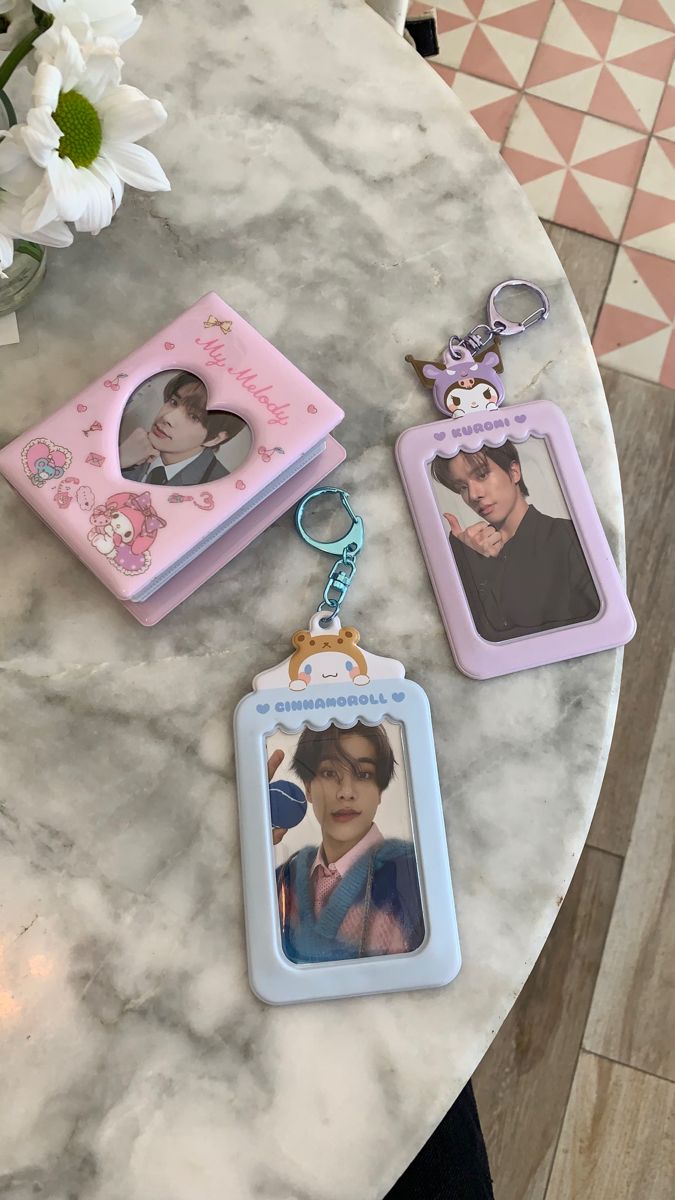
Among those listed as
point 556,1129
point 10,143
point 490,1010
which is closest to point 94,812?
point 490,1010

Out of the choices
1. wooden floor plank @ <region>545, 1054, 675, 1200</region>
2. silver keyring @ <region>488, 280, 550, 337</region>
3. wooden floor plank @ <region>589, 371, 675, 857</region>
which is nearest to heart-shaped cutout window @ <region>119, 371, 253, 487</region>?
silver keyring @ <region>488, 280, 550, 337</region>

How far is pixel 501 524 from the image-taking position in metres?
0.66

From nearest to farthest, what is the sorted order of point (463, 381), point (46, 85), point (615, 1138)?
point (46, 85) < point (463, 381) < point (615, 1138)

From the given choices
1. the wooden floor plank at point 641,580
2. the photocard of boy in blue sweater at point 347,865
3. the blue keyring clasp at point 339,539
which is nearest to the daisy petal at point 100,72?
the blue keyring clasp at point 339,539

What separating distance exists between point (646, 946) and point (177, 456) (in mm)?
914

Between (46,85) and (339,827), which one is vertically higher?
(46,85)

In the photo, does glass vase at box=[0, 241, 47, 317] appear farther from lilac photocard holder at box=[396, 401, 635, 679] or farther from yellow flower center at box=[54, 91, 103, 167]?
lilac photocard holder at box=[396, 401, 635, 679]

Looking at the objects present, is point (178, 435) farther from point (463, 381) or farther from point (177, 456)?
point (463, 381)

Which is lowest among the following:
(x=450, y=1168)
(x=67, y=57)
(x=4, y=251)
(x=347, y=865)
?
(x=450, y=1168)

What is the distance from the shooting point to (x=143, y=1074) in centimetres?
54

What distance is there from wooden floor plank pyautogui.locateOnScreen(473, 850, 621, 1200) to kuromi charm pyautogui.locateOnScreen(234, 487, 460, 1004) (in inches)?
26.1

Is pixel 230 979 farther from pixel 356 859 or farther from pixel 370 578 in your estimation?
Answer: pixel 370 578

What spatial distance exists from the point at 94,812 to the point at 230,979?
14 cm

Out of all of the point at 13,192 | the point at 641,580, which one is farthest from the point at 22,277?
the point at 641,580
